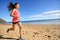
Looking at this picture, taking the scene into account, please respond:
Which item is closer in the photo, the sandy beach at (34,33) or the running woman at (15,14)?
the running woman at (15,14)

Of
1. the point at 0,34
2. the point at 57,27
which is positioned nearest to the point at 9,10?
the point at 0,34

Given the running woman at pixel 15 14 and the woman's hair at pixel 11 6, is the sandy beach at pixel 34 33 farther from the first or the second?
the woman's hair at pixel 11 6

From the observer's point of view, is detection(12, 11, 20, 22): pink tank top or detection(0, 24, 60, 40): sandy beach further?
detection(0, 24, 60, 40): sandy beach

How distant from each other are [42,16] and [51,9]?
22cm

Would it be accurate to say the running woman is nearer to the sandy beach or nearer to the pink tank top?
the pink tank top

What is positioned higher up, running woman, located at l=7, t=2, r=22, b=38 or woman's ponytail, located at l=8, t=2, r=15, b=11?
woman's ponytail, located at l=8, t=2, r=15, b=11

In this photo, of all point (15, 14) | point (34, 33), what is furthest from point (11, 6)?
point (34, 33)

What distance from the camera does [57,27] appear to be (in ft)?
14.0

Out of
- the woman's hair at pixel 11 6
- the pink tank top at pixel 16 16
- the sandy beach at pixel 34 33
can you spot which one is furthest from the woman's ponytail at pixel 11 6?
the sandy beach at pixel 34 33

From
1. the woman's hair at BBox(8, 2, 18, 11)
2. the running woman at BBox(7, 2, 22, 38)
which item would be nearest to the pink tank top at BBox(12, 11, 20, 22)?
the running woman at BBox(7, 2, 22, 38)

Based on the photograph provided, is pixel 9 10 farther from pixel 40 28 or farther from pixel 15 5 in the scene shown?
pixel 40 28

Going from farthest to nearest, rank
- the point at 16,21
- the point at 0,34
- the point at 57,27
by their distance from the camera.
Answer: the point at 57,27
the point at 0,34
the point at 16,21

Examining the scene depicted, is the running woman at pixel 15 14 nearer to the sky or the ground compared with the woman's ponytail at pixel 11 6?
nearer to the ground

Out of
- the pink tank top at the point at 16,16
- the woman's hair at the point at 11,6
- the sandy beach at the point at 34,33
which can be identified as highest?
the woman's hair at the point at 11,6
